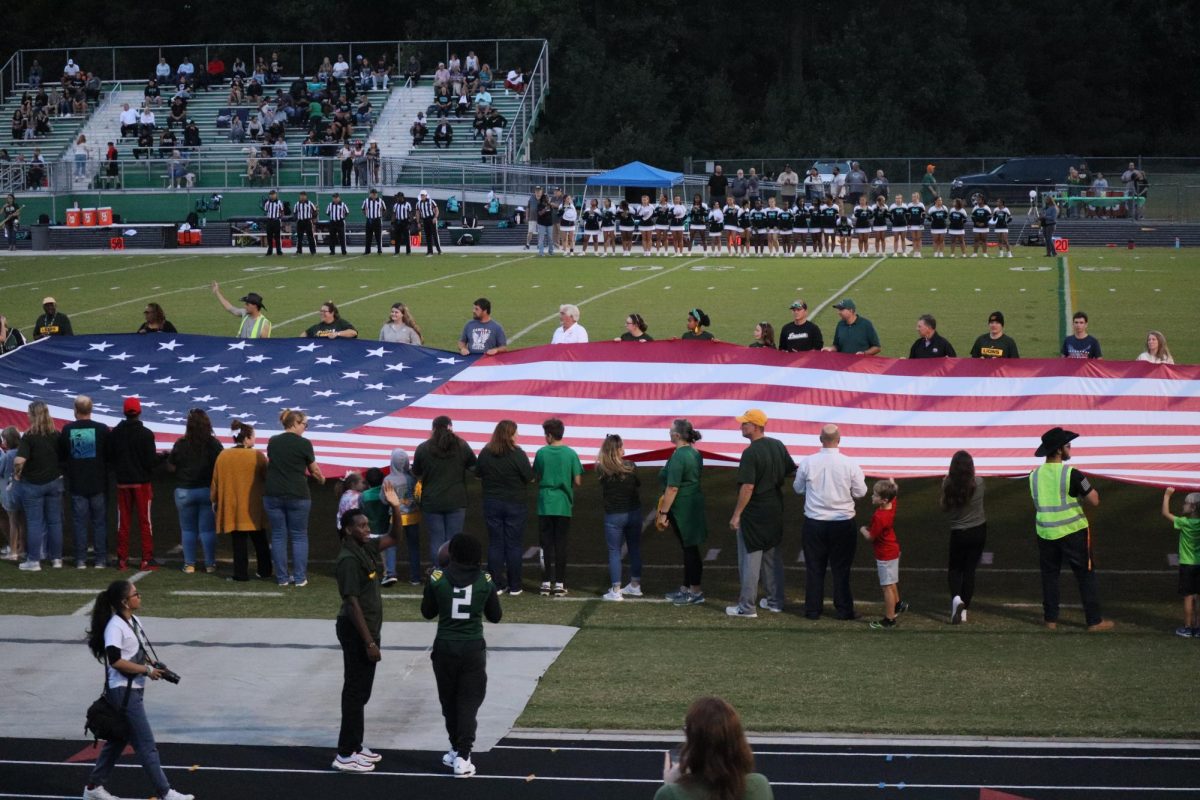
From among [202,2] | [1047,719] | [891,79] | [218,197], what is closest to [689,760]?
[1047,719]

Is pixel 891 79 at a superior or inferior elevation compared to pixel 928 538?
superior

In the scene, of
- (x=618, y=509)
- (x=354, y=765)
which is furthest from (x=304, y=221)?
(x=354, y=765)

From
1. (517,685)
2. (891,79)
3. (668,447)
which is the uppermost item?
(891,79)

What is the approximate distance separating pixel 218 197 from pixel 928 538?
33224 mm

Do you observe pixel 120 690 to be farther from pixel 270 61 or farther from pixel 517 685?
pixel 270 61

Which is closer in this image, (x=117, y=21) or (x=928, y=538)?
(x=928, y=538)

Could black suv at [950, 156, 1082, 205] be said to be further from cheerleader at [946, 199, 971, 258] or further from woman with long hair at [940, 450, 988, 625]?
woman with long hair at [940, 450, 988, 625]

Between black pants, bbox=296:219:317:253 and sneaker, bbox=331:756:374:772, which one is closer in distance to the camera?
sneaker, bbox=331:756:374:772

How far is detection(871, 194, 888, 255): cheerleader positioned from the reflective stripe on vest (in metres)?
23.4

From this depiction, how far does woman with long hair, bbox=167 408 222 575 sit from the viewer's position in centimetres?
1266

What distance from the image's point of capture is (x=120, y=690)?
8078 mm

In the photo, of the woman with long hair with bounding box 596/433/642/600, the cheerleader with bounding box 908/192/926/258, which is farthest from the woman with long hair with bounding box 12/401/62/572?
the cheerleader with bounding box 908/192/926/258

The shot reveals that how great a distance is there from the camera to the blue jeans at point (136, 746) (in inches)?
318

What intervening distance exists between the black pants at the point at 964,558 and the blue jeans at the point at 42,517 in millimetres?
6972
